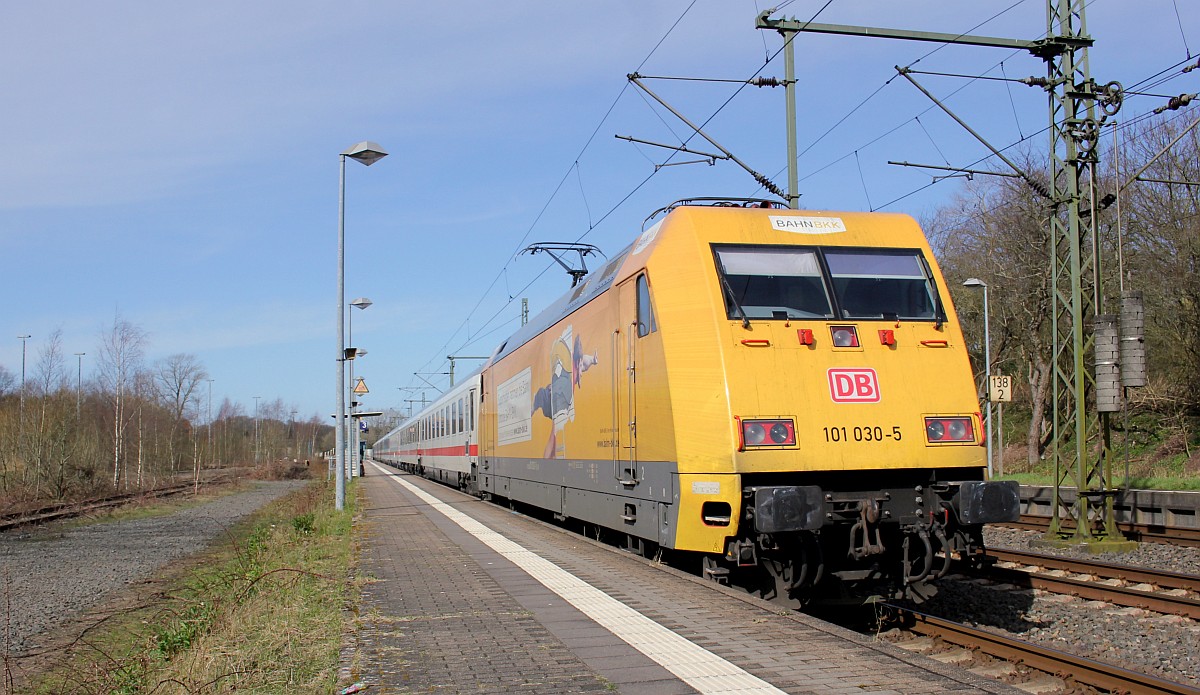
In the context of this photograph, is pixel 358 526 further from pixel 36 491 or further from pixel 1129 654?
pixel 36 491

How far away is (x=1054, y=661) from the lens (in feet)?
21.1

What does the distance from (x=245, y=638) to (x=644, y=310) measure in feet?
14.7

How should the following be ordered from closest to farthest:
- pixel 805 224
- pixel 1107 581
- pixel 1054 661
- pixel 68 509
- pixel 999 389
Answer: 1. pixel 1054 661
2. pixel 805 224
3. pixel 1107 581
4. pixel 999 389
5. pixel 68 509

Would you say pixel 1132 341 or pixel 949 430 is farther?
pixel 1132 341

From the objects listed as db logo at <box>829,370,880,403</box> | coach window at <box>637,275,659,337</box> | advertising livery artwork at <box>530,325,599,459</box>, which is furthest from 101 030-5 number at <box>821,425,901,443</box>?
advertising livery artwork at <box>530,325,599,459</box>

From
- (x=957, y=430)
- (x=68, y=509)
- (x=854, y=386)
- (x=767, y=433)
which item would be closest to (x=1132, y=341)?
(x=957, y=430)

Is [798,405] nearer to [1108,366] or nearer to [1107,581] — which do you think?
[1107,581]

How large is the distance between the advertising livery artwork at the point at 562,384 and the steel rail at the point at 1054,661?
16.3 ft

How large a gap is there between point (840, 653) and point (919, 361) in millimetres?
3115

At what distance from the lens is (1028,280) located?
32031 millimetres

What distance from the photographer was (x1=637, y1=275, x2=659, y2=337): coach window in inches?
351

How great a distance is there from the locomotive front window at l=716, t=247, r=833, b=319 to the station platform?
8.13ft

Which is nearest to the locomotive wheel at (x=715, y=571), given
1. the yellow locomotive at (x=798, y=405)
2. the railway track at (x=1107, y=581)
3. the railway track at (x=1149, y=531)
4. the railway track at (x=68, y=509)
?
the yellow locomotive at (x=798, y=405)

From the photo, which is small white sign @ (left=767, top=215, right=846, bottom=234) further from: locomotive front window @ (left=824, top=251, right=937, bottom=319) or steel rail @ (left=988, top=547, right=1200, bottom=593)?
steel rail @ (left=988, top=547, right=1200, bottom=593)
